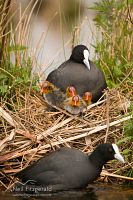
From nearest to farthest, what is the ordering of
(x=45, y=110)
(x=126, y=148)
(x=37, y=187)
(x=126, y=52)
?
(x=37, y=187)
(x=126, y=148)
(x=45, y=110)
(x=126, y=52)

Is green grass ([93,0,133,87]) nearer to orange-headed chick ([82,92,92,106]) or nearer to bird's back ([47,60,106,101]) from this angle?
bird's back ([47,60,106,101])

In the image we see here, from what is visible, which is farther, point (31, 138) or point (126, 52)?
point (126, 52)

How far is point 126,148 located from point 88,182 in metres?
0.72

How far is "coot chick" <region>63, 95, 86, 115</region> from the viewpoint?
386 inches

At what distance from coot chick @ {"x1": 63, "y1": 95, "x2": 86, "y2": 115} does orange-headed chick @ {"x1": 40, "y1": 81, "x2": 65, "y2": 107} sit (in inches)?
7.2

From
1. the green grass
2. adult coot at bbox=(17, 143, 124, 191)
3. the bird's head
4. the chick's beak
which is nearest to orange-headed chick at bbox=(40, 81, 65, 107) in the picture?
the bird's head

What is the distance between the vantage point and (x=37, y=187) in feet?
28.8

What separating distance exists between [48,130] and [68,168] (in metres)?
0.76

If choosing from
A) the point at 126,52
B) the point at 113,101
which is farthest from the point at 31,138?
the point at 126,52

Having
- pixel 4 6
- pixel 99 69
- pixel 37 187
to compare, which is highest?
pixel 4 6

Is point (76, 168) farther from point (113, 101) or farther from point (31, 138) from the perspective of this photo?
point (113, 101)

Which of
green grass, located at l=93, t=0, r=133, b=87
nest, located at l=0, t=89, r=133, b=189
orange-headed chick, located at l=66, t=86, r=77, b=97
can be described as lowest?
nest, located at l=0, t=89, r=133, b=189

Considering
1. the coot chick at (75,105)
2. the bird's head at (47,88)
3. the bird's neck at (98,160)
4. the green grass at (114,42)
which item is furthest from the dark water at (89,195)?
the green grass at (114,42)

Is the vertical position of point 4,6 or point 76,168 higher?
point 4,6
